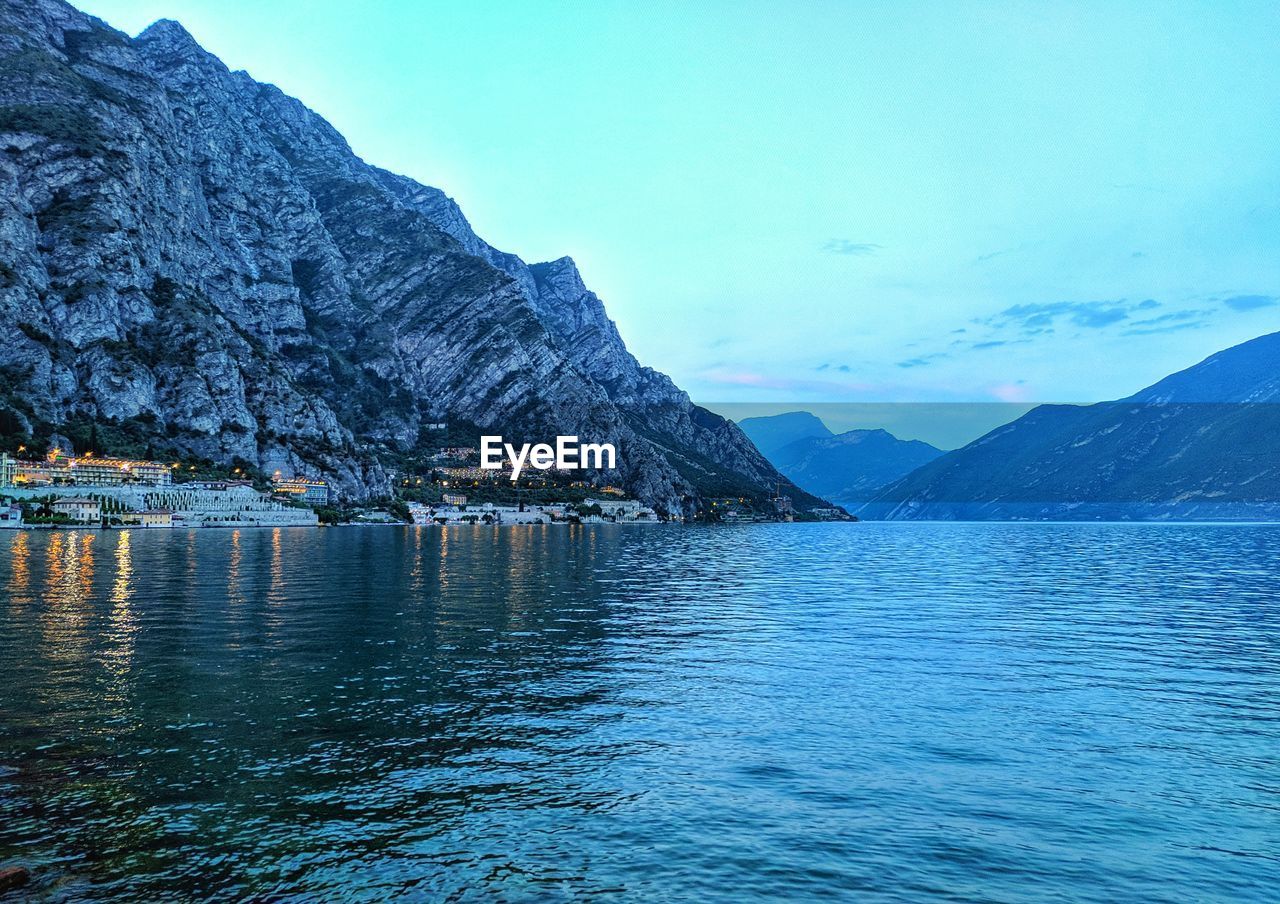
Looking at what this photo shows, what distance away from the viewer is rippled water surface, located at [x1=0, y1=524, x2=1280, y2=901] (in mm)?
15648

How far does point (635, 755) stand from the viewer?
23.1m

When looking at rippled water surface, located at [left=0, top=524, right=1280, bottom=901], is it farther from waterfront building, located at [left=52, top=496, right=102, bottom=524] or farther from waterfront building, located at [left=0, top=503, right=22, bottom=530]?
waterfront building, located at [left=52, top=496, right=102, bottom=524]

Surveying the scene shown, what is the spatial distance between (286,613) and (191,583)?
24.2 metres

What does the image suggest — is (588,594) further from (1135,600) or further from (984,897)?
(984,897)

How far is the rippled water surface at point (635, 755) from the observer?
1565 centimetres

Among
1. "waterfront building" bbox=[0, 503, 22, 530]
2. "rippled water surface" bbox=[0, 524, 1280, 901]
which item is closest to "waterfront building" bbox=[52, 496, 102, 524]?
"waterfront building" bbox=[0, 503, 22, 530]

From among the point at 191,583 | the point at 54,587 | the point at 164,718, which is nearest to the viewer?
the point at 164,718

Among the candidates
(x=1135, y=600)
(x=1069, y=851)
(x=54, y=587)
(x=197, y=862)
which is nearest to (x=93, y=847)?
(x=197, y=862)

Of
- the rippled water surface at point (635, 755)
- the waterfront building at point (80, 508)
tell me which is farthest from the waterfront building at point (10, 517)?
the rippled water surface at point (635, 755)

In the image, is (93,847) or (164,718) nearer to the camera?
(93,847)

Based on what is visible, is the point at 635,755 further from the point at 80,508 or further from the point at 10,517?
the point at 80,508

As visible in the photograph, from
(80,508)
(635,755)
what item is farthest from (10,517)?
(635,755)

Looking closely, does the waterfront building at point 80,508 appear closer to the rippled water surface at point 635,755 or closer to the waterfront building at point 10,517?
the waterfront building at point 10,517

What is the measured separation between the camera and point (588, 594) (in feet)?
222
